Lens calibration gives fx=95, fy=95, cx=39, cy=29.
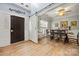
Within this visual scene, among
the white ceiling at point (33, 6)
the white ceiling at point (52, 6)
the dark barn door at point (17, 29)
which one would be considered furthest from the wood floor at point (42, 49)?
the white ceiling at point (33, 6)

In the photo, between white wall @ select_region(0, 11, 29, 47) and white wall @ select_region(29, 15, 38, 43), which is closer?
white wall @ select_region(0, 11, 29, 47)

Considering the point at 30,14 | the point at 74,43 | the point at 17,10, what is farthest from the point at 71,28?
the point at 17,10

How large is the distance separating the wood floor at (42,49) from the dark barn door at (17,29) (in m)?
0.14

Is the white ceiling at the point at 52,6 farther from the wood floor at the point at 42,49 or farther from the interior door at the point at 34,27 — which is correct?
the wood floor at the point at 42,49

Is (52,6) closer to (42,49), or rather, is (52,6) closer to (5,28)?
(42,49)

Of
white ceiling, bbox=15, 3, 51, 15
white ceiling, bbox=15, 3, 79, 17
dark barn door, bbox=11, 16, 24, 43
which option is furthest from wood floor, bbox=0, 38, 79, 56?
white ceiling, bbox=15, 3, 51, 15

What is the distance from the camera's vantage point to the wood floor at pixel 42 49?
7.54ft

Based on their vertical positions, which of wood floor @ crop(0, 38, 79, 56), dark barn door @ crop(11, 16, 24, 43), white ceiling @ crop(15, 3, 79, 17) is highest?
white ceiling @ crop(15, 3, 79, 17)

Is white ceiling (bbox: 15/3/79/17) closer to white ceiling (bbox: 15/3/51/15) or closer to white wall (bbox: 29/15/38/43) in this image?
white ceiling (bbox: 15/3/51/15)

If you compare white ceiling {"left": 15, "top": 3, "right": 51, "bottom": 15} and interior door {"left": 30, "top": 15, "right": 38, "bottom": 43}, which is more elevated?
white ceiling {"left": 15, "top": 3, "right": 51, "bottom": 15}

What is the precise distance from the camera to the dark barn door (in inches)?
97.3

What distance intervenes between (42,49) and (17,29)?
0.84 meters

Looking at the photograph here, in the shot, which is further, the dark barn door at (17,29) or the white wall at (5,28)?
the dark barn door at (17,29)

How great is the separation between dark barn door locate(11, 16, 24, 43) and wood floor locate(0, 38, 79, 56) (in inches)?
5.6
